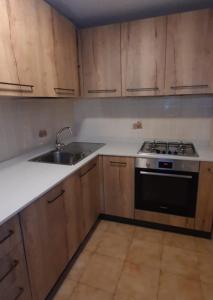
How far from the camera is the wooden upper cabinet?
1.64 metres

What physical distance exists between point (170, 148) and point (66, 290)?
5.16ft

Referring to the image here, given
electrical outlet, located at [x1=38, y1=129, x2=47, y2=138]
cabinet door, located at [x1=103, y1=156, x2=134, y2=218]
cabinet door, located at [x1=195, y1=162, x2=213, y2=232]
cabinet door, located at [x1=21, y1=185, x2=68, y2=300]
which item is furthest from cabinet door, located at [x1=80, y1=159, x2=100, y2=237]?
cabinet door, located at [x1=195, y1=162, x2=213, y2=232]

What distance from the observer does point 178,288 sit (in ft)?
4.67

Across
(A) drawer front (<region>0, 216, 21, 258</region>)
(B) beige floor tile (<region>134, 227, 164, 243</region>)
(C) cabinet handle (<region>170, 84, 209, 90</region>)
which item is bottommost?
(B) beige floor tile (<region>134, 227, 164, 243</region>)

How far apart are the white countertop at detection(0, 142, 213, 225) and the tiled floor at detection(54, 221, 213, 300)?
0.83m

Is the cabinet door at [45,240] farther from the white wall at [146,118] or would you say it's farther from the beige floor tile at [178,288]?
the white wall at [146,118]

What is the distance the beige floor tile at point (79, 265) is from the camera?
5.07 ft

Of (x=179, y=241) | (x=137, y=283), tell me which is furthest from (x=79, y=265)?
(x=179, y=241)

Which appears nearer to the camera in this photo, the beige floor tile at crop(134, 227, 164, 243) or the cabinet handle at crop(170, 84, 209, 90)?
the cabinet handle at crop(170, 84, 209, 90)

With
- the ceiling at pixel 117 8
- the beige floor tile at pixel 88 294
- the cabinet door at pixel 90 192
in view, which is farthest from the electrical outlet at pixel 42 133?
the beige floor tile at pixel 88 294

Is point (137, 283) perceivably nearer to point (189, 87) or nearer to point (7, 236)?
point (7, 236)

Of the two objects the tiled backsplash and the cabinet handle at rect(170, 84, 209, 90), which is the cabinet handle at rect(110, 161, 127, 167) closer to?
the tiled backsplash

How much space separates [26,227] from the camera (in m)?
1.05

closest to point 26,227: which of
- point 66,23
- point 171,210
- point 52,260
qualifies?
point 52,260
